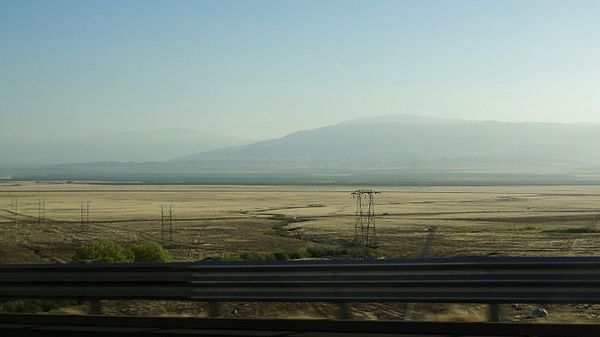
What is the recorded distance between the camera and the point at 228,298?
8.47 metres

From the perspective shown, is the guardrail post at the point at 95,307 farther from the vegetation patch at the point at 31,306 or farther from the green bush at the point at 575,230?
the green bush at the point at 575,230

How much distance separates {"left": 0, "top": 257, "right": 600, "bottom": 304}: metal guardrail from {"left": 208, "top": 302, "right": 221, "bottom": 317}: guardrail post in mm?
226

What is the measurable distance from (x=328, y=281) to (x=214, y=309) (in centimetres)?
147

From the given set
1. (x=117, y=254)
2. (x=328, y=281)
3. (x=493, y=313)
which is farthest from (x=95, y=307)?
(x=117, y=254)

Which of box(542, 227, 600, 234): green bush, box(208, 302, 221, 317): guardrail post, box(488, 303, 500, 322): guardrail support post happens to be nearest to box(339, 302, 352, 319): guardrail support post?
box(208, 302, 221, 317): guardrail post

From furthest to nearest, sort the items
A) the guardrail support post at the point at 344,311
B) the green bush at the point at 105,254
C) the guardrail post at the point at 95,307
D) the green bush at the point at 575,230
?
the green bush at the point at 575,230, the green bush at the point at 105,254, the guardrail post at the point at 95,307, the guardrail support post at the point at 344,311

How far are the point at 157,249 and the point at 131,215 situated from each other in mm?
49516

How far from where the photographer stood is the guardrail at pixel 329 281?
24.9ft

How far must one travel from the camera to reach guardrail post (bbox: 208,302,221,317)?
28.7 ft

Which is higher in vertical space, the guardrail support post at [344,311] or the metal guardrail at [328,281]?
the metal guardrail at [328,281]

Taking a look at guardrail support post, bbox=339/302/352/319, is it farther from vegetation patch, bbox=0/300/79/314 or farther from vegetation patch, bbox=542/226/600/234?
vegetation patch, bbox=542/226/600/234

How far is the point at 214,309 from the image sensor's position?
8734 millimetres

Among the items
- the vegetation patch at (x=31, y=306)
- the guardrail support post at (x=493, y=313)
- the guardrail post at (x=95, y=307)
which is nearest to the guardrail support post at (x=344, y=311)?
the guardrail support post at (x=493, y=313)

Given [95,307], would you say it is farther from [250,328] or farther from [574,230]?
[574,230]
